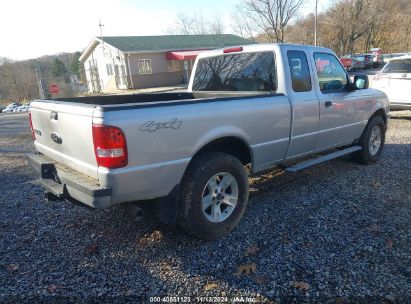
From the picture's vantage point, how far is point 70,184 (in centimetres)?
308

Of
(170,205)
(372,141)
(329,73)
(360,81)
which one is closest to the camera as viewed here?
(170,205)

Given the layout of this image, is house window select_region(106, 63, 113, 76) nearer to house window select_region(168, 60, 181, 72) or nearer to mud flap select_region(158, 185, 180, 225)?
house window select_region(168, 60, 181, 72)

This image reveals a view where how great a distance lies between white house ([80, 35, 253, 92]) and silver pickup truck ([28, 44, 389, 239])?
98.1 ft

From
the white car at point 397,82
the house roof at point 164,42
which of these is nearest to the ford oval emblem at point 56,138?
the white car at point 397,82

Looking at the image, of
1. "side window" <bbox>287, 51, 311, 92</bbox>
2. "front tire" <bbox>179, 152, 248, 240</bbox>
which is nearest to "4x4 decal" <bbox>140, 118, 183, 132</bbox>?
"front tire" <bbox>179, 152, 248, 240</bbox>

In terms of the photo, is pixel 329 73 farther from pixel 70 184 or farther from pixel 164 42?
pixel 164 42

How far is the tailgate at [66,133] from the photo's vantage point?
114 inches

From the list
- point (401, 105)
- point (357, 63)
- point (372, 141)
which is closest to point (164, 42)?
point (357, 63)

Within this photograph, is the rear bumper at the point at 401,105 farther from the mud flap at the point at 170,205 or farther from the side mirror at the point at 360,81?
the mud flap at the point at 170,205

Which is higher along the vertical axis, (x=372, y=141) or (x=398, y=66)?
(x=398, y=66)

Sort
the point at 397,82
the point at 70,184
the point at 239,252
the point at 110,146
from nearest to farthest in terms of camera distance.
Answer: the point at 110,146 → the point at 70,184 → the point at 239,252 → the point at 397,82

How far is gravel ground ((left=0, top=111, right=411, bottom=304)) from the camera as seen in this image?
2836mm

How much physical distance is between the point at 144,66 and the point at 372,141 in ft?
102

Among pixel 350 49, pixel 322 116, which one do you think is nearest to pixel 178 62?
pixel 350 49
